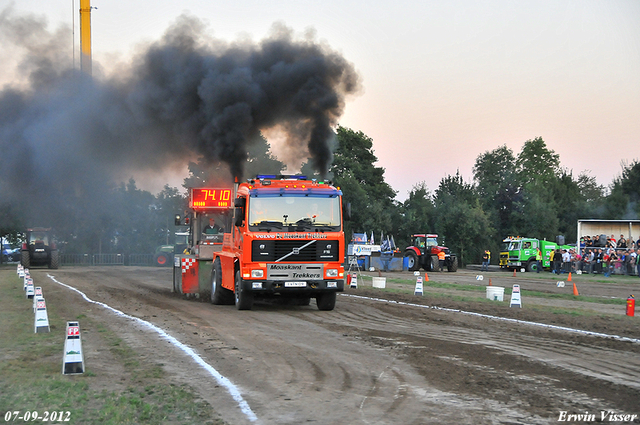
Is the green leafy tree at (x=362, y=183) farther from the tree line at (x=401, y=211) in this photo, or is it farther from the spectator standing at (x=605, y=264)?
the spectator standing at (x=605, y=264)

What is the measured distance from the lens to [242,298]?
15.8 metres

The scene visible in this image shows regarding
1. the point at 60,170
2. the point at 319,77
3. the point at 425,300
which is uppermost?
the point at 319,77

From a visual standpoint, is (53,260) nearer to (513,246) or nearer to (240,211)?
(240,211)

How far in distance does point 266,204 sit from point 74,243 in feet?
140

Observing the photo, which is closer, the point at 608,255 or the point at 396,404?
the point at 396,404

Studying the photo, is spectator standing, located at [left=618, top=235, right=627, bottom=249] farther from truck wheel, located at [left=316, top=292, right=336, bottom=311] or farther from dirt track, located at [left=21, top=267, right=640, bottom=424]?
truck wheel, located at [left=316, top=292, right=336, bottom=311]

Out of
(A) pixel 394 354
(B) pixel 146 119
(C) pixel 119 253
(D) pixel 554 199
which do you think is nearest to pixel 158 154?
(B) pixel 146 119

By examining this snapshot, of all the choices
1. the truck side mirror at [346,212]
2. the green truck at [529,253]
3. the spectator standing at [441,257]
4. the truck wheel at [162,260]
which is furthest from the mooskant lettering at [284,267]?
the truck wheel at [162,260]

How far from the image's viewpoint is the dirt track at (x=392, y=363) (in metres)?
6.63

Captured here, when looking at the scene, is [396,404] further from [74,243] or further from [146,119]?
[74,243]

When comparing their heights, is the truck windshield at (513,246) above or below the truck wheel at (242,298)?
above

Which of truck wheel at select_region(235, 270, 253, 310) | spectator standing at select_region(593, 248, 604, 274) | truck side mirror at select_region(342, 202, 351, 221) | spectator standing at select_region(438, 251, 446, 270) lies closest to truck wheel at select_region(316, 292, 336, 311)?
truck wheel at select_region(235, 270, 253, 310)

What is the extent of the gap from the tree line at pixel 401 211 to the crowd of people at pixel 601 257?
16119mm

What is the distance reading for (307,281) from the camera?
1542 cm
